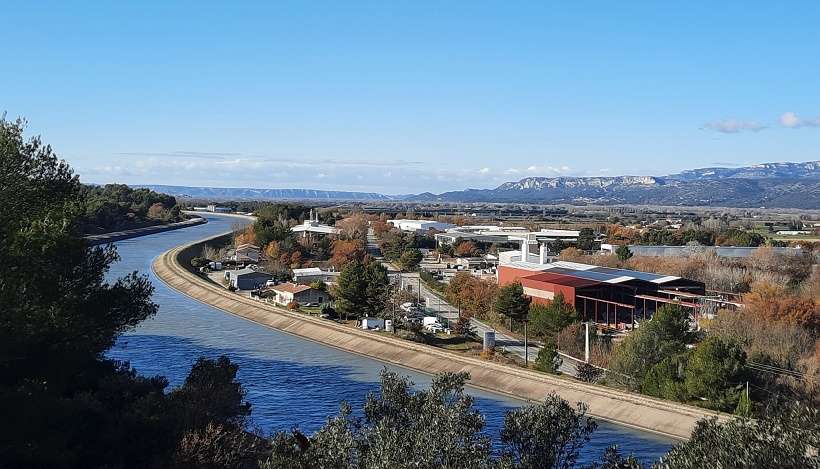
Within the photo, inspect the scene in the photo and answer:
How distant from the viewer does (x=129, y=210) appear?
7569 centimetres

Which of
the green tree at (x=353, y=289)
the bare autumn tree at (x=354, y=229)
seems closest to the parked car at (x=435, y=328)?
the green tree at (x=353, y=289)

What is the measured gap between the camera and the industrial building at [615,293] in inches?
1076

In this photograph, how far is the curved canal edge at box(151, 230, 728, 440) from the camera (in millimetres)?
17000

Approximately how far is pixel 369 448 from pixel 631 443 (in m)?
10.6

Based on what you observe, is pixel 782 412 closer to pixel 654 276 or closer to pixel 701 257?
pixel 654 276

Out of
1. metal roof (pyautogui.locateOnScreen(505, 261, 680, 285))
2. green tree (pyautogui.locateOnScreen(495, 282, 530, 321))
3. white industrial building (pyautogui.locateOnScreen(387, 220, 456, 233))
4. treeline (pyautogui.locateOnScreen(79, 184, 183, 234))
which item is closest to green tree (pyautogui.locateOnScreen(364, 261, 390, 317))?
green tree (pyautogui.locateOnScreen(495, 282, 530, 321))

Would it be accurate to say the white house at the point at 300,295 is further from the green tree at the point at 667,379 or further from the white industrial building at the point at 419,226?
the white industrial building at the point at 419,226

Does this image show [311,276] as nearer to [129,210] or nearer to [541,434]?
[541,434]

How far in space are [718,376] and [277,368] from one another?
36.8 ft

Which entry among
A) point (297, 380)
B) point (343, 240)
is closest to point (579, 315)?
point (297, 380)

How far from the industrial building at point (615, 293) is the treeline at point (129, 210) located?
41.4 metres

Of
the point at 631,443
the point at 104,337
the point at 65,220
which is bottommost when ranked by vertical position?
the point at 631,443

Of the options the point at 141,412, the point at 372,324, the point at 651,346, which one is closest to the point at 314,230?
the point at 372,324

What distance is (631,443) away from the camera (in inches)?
627
